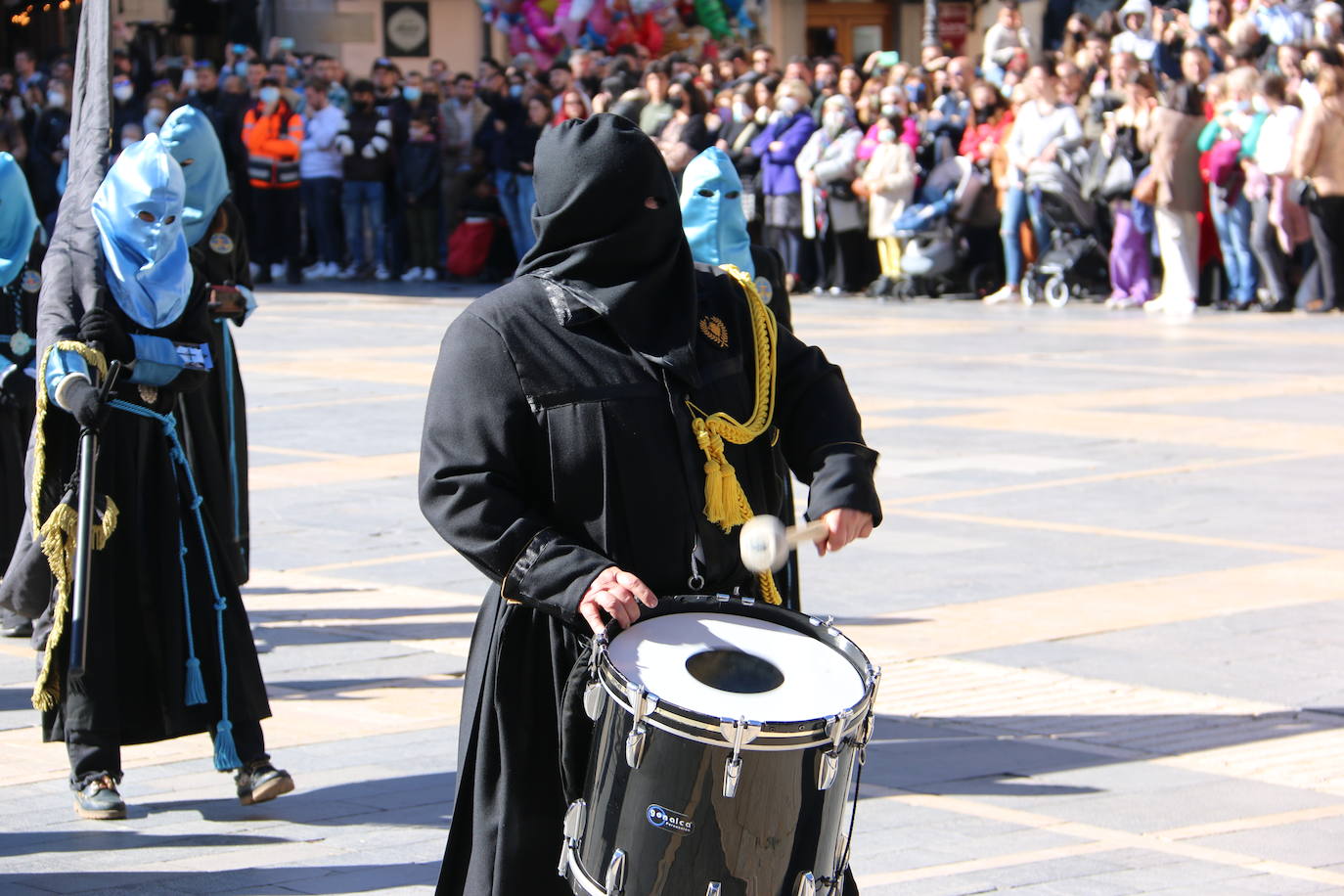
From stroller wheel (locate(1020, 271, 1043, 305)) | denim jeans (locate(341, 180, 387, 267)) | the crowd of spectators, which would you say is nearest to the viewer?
the crowd of spectators

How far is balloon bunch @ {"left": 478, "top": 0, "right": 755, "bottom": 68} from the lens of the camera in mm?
29859

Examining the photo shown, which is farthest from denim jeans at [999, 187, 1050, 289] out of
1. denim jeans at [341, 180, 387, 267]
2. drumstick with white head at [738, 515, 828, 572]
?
drumstick with white head at [738, 515, 828, 572]

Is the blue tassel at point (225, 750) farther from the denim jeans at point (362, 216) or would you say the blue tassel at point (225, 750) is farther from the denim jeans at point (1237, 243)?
the denim jeans at point (362, 216)

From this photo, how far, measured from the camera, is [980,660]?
7.63 m

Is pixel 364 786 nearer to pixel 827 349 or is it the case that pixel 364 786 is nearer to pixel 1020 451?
A: pixel 1020 451

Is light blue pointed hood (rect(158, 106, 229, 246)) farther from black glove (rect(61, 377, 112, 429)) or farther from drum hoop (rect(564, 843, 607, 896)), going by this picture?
drum hoop (rect(564, 843, 607, 896))

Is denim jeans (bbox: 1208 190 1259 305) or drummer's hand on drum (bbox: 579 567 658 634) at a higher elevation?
drummer's hand on drum (bbox: 579 567 658 634)

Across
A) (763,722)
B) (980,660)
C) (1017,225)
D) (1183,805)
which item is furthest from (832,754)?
(1017,225)

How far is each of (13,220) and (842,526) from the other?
506 centimetres

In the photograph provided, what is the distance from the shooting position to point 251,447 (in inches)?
500

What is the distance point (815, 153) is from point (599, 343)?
19.0 metres

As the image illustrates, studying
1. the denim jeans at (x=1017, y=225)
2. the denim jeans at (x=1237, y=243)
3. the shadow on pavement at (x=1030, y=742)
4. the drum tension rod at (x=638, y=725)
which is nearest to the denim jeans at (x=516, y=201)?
the denim jeans at (x=1017, y=225)

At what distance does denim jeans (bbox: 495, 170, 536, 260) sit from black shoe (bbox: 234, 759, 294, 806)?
18.8m

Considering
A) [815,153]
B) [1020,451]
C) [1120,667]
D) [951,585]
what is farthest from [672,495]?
[815,153]
